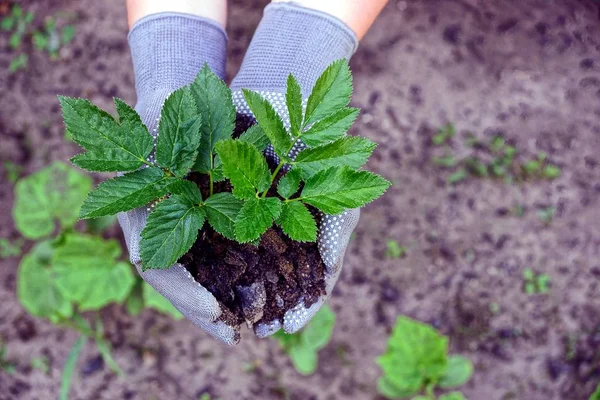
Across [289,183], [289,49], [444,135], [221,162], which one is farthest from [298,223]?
[444,135]

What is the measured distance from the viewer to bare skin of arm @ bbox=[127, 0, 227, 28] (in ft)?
4.83

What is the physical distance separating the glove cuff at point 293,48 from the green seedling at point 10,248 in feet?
4.20

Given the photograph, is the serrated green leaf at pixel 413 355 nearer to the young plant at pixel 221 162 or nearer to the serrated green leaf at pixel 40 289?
the young plant at pixel 221 162

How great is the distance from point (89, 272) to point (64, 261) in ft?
0.31

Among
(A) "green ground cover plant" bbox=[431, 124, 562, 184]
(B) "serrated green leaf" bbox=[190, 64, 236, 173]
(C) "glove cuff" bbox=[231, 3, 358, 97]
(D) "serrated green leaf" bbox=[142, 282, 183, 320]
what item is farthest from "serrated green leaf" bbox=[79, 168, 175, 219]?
(A) "green ground cover plant" bbox=[431, 124, 562, 184]

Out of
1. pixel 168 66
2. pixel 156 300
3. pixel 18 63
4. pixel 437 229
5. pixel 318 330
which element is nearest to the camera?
pixel 168 66

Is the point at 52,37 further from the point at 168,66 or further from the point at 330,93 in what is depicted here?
the point at 330,93

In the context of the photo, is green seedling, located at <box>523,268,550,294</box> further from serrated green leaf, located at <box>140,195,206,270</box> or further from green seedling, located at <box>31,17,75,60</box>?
green seedling, located at <box>31,17,75,60</box>

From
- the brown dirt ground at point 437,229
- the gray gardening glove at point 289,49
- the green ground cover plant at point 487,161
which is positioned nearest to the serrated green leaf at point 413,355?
the brown dirt ground at point 437,229

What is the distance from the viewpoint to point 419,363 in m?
1.88

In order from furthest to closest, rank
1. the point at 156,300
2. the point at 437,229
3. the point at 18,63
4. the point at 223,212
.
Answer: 1. the point at 18,63
2. the point at 437,229
3. the point at 156,300
4. the point at 223,212

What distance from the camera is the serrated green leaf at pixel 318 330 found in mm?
1918

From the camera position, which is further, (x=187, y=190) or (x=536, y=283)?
(x=536, y=283)

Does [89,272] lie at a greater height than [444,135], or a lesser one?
lesser
